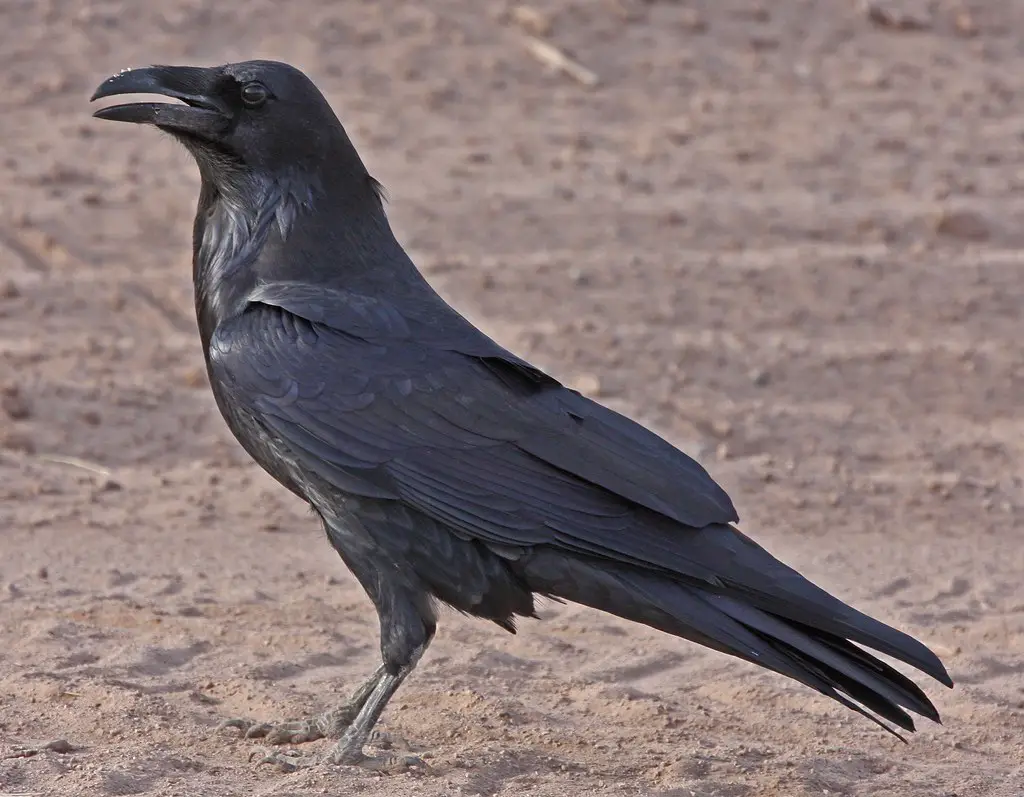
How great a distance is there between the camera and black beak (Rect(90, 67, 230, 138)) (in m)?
5.19

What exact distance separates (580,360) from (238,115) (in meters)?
3.39

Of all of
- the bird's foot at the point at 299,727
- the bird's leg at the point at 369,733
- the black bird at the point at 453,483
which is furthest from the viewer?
the bird's foot at the point at 299,727

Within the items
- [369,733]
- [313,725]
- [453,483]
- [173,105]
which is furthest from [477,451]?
[173,105]

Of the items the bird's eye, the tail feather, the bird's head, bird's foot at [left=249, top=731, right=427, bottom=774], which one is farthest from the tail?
the bird's eye

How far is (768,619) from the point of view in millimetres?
4762

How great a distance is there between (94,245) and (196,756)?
15.4 feet

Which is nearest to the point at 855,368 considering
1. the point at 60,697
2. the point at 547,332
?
the point at 547,332

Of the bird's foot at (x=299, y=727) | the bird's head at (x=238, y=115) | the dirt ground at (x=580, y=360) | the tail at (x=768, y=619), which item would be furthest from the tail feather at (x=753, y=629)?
the bird's head at (x=238, y=115)

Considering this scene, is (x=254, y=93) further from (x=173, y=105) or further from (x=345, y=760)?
(x=345, y=760)

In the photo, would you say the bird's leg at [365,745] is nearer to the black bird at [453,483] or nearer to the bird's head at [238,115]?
the black bird at [453,483]

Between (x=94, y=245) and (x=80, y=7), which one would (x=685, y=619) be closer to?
(x=94, y=245)

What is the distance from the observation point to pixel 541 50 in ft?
35.7

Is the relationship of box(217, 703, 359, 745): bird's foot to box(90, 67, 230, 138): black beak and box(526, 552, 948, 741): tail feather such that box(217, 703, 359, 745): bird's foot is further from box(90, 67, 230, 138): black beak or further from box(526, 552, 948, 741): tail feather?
box(90, 67, 230, 138): black beak

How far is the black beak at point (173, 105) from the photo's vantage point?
5.19m
